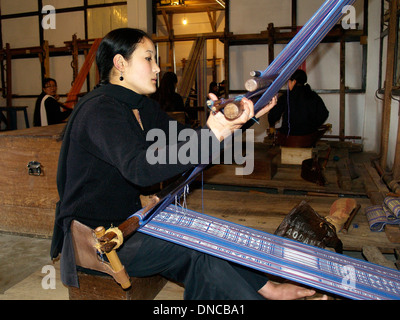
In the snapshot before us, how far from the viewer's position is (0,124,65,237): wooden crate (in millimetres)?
2680

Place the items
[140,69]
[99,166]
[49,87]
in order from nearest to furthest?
[99,166] → [140,69] → [49,87]

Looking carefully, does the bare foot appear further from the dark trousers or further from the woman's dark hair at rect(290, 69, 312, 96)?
the woman's dark hair at rect(290, 69, 312, 96)

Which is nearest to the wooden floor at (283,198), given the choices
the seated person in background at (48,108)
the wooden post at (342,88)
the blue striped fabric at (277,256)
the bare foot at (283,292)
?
A: the blue striped fabric at (277,256)

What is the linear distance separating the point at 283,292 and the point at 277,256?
26 centimetres

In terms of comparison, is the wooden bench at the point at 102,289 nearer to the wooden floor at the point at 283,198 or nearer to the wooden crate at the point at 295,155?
the wooden floor at the point at 283,198

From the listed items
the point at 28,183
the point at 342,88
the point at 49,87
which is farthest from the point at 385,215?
the point at 342,88

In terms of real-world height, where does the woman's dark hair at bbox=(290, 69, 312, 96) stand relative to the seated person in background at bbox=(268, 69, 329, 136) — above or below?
above

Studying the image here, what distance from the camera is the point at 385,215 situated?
2578 millimetres

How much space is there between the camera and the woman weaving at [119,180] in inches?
48.8

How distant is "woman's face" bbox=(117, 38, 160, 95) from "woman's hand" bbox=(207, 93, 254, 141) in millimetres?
475

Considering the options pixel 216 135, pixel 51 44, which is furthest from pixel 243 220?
pixel 51 44

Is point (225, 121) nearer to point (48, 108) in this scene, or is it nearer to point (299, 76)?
point (299, 76)

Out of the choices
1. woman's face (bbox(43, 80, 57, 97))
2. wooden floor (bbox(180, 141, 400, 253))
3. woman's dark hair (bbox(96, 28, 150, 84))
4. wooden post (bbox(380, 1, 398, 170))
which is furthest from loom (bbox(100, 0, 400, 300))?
woman's face (bbox(43, 80, 57, 97))
